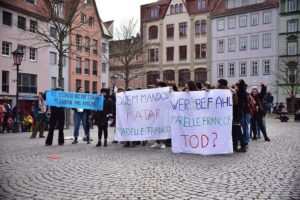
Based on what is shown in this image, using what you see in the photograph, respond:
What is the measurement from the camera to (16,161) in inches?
414

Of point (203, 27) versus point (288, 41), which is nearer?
point (288, 41)

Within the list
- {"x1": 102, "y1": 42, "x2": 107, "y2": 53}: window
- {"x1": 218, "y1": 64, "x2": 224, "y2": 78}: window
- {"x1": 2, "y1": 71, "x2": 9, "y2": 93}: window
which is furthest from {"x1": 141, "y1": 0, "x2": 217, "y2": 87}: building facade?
{"x1": 2, "y1": 71, "x2": 9, "y2": 93}: window

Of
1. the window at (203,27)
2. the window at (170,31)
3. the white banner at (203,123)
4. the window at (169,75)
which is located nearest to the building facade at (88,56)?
the window at (169,75)

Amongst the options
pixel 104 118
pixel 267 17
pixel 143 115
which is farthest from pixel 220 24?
pixel 143 115

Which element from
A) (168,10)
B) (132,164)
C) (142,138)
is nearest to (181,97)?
(142,138)

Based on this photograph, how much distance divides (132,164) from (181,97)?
10.9 feet

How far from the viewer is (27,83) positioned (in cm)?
4875

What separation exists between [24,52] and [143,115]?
121 ft

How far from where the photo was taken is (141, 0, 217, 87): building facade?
70625mm

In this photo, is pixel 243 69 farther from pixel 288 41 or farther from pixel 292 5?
pixel 292 5

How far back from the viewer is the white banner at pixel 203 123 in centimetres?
1162

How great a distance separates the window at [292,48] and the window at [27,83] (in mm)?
34719

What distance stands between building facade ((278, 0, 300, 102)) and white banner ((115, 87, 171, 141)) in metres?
50.6

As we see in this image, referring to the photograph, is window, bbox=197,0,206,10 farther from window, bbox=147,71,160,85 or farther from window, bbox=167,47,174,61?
window, bbox=147,71,160,85
